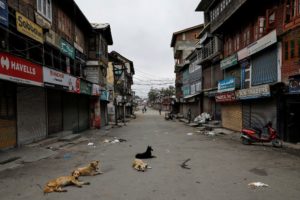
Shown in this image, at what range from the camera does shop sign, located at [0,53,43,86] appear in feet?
32.2

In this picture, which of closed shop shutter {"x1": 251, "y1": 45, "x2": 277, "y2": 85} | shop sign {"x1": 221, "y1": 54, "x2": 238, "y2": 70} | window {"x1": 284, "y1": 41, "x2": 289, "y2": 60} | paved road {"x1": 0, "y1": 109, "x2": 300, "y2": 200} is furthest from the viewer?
shop sign {"x1": 221, "y1": 54, "x2": 238, "y2": 70}

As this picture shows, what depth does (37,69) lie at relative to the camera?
12727mm

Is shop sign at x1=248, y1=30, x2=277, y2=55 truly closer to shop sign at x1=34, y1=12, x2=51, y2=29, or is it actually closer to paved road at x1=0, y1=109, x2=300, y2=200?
paved road at x1=0, y1=109, x2=300, y2=200

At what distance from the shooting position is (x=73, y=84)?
1861 centimetres

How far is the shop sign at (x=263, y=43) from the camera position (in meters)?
16.2

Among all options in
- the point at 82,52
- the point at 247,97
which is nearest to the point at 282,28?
the point at 247,97

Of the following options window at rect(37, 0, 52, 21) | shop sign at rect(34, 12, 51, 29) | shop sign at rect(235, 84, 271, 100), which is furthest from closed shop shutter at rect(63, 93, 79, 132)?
shop sign at rect(235, 84, 271, 100)

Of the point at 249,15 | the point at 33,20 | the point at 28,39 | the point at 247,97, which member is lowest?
the point at 247,97

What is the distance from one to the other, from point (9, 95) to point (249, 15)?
16.1 m

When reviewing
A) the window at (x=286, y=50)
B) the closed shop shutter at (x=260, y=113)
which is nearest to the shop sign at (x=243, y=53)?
the closed shop shutter at (x=260, y=113)

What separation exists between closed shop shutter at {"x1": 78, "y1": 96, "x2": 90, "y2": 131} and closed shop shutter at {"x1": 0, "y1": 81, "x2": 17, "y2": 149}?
11.9 m

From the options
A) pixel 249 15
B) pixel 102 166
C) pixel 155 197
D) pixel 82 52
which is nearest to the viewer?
pixel 155 197

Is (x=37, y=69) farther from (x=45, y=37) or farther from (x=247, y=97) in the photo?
(x=247, y=97)

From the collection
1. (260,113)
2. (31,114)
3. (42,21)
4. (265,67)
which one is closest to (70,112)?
(31,114)
